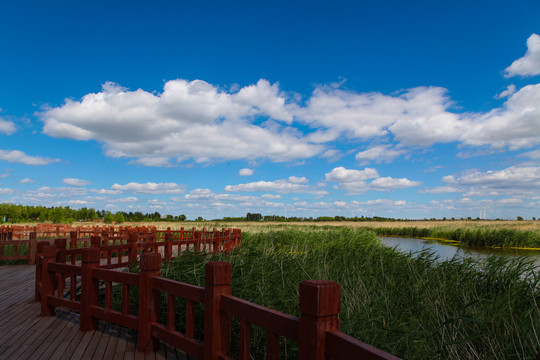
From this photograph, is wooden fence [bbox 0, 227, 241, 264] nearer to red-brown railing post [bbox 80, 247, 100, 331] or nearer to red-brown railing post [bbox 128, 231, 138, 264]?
red-brown railing post [bbox 128, 231, 138, 264]

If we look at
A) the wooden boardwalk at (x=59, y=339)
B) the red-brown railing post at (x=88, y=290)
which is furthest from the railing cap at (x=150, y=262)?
the red-brown railing post at (x=88, y=290)

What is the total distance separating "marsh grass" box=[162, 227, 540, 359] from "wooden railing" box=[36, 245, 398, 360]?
759 mm

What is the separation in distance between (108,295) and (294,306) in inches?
107

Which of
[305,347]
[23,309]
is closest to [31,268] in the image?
[23,309]

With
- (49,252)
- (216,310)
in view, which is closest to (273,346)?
(216,310)

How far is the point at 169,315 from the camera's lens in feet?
14.3

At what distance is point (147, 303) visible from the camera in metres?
4.64

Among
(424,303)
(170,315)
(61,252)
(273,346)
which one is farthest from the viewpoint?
(61,252)

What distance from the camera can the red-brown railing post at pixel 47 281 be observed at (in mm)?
6434

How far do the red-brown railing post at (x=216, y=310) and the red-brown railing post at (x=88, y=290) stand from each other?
269cm

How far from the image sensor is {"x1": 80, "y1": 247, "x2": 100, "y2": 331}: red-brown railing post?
217 inches

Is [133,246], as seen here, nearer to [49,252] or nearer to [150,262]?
[49,252]

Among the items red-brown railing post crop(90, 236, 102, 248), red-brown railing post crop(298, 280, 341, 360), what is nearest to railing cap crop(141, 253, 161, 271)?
red-brown railing post crop(298, 280, 341, 360)

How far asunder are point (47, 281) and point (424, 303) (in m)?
6.42
